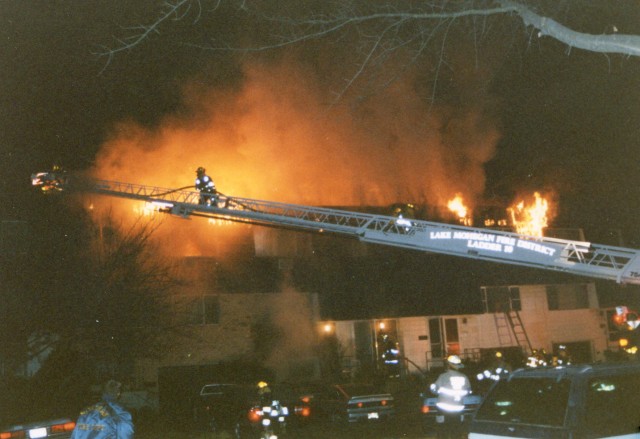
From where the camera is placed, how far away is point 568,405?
5.60 metres

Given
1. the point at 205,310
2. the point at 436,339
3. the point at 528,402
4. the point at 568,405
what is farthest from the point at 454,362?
the point at 436,339

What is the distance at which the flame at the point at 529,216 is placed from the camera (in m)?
32.9

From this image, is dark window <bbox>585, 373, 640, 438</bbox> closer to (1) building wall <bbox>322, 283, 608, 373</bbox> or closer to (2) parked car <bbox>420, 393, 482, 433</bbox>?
(2) parked car <bbox>420, 393, 482, 433</bbox>

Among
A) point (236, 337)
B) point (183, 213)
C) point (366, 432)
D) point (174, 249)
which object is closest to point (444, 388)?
point (366, 432)

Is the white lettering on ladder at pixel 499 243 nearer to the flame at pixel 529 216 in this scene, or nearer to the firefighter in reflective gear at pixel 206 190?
the firefighter in reflective gear at pixel 206 190

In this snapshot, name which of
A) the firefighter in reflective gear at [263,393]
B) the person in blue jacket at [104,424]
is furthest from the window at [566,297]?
the person in blue jacket at [104,424]

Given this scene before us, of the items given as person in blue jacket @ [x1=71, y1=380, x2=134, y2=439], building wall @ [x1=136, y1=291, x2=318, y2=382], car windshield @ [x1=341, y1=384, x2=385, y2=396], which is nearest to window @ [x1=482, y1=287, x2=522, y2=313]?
building wall @ [x1=136, y1=291, x2=318, y2=382]

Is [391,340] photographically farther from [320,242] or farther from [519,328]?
[519,328]

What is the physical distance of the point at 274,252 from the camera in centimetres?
2770

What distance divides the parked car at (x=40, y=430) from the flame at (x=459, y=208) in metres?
25.5

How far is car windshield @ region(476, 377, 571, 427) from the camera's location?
5723mm

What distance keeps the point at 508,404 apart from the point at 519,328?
81.7 feet

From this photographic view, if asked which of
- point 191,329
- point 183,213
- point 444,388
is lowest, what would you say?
point 444,388

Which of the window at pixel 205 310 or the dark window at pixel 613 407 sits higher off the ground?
the window at pixel 205 310
